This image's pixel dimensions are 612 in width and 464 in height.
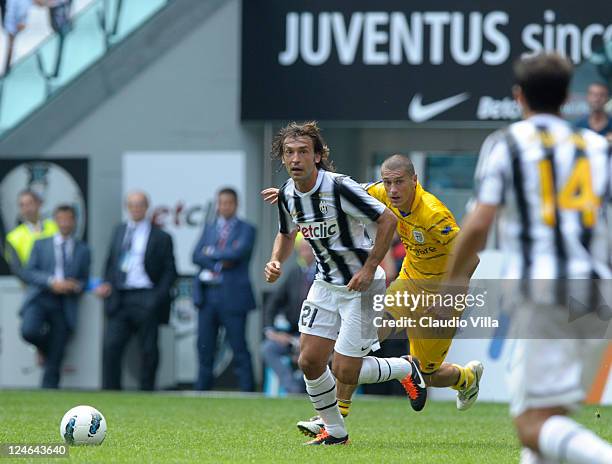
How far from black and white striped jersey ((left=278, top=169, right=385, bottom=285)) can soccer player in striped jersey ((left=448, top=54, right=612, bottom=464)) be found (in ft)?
10.8

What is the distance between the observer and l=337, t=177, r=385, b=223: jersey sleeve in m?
8.45

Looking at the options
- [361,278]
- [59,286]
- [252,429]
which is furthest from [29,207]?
[361,278]

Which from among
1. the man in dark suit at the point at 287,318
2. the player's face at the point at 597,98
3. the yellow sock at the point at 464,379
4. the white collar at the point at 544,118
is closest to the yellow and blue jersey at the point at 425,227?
the yellow sock at the point at 464,379

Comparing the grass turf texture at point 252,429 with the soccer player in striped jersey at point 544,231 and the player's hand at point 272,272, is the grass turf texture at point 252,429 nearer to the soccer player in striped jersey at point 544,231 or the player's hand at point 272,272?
the player's hand at point 272,272

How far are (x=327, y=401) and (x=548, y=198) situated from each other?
368 cm

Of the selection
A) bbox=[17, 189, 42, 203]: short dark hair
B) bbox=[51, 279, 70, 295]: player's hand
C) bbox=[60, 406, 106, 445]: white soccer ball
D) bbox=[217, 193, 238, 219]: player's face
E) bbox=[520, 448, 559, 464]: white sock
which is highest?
bbox=[17, 189, 42, 203]: short dark hair

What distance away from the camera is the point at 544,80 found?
512 centimetres

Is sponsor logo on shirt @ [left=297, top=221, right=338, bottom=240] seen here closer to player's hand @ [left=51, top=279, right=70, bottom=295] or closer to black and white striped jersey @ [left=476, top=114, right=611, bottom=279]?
black and white striped jersey @ [left=476, top=114, right=611, bottom=279]

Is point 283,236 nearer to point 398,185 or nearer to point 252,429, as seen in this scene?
point 398,185

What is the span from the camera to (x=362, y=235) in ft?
28.5

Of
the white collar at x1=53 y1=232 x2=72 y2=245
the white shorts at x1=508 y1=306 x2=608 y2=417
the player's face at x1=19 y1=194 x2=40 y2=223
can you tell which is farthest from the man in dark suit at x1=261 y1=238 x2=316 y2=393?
the white shorts at x1=508 y1=306 x2=608 y2=417

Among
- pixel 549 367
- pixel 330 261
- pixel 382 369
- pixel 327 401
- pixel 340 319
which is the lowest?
pixel 327 401

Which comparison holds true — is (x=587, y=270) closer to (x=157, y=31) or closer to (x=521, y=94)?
(x=521, y=94)

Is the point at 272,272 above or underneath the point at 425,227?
underneath
